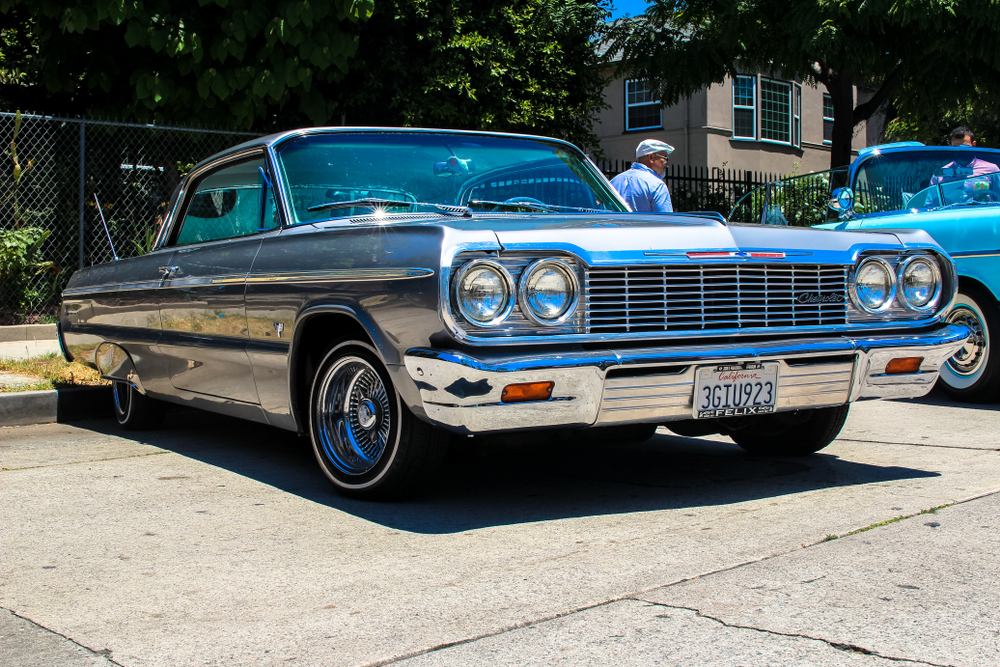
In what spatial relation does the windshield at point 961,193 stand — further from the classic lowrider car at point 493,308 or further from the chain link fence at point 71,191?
the chain link fence at point 71,191

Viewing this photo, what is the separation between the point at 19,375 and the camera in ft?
24.5

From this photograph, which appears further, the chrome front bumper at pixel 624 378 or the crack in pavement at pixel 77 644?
the chrome front bumper at pixel 624 378

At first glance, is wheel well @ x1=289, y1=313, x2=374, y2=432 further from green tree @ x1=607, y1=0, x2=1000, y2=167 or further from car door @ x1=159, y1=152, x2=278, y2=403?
green tree @ x1=607, y1=0, x2=1000, y2=167

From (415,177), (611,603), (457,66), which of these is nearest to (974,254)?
(415,177)

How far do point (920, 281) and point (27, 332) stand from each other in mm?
8696

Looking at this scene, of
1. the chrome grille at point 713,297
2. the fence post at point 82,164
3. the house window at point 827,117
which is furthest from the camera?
the house window at point 827,117

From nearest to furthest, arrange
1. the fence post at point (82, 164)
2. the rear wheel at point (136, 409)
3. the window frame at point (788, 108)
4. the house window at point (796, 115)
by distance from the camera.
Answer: the rear wheel at point (136, 409)
the fence post at point (82, 164)
the window frame at point (788, 108)
the house window at point (796, 115)

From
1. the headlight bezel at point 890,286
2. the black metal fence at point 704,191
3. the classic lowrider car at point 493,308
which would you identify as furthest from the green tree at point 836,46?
the headlight bezel at point 890,286

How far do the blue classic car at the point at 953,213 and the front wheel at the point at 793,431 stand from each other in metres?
2.14

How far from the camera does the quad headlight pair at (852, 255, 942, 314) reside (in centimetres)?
447

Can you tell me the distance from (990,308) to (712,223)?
351cm

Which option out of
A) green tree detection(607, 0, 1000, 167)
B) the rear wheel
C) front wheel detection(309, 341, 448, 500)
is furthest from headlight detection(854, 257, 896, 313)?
green tree detection(607, 0, 1000, 167)

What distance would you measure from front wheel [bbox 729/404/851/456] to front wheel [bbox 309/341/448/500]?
1.62m

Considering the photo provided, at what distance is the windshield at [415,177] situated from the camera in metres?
4.75
